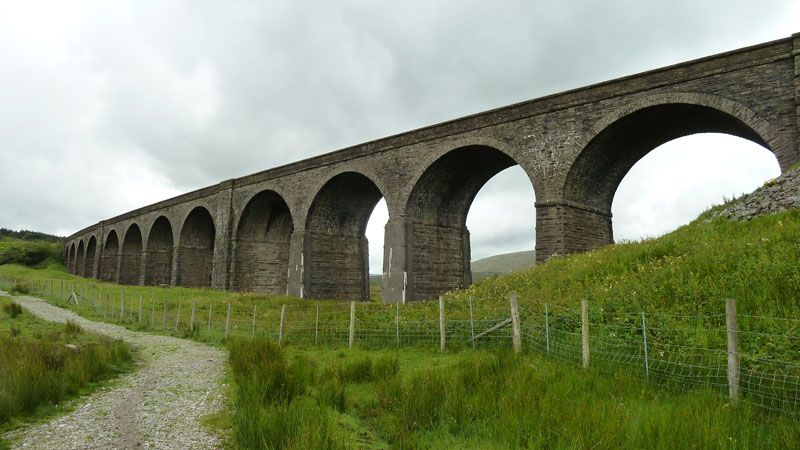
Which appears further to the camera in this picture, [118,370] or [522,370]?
[118,370]

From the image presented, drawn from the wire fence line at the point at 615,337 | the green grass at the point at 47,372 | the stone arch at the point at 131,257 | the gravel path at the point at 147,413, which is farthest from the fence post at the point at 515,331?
the stone arch at the point at 131,257

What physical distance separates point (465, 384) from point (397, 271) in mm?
12951

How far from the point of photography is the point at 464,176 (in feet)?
66.4

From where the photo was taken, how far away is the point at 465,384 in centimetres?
612

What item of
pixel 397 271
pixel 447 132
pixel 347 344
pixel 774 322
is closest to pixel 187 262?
pixel 397 271

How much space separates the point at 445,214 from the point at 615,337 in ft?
44.1

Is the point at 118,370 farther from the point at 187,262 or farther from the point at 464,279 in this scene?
the point at 187,262

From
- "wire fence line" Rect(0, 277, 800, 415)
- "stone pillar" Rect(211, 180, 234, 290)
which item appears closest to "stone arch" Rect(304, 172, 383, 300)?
"stone pillar" Rect(211, 180, 234, 290)

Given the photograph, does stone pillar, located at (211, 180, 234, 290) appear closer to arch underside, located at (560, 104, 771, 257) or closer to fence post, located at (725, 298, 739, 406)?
arch underside, located at (560, 104, 771, 257)

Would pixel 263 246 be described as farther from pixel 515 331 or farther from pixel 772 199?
pixel 772 199

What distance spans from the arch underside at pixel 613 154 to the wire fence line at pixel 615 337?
5.86 m

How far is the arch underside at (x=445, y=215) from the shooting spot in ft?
62.8

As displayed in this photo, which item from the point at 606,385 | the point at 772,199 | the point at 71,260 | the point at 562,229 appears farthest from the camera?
the point at 71,260

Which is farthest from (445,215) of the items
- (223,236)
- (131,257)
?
(131,257)
